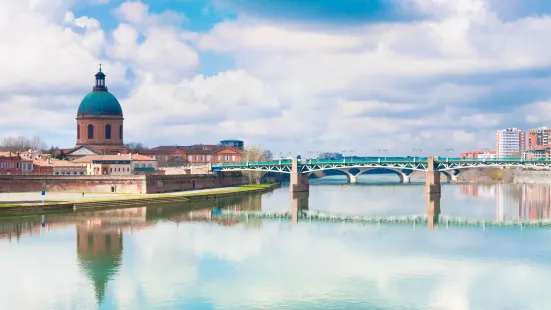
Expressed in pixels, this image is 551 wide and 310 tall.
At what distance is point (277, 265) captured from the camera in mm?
36688

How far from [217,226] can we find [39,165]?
5085 centimetres

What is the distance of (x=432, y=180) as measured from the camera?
96938 millimetres

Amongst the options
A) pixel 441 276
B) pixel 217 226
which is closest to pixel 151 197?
pixel 217 226

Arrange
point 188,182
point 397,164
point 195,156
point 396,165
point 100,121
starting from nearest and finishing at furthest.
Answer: point 188,182
point 396,165
point 397,164
point 100,121
point 195,156

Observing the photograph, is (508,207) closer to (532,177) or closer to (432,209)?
(432,209)

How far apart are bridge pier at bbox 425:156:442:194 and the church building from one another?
5369cm

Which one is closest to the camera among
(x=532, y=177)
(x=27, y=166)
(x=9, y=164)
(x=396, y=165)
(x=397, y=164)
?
(x=9, y=164)

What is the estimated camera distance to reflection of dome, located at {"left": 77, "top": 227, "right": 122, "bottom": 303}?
110 ft

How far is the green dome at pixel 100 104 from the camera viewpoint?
408 feet

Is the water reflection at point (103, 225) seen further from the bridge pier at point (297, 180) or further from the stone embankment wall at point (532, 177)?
the stone embankment wall at point (532, 177)

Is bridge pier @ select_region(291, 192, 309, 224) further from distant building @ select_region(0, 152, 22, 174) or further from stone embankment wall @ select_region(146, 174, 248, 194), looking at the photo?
distant building @ select_region(0, 152, 22, 174)

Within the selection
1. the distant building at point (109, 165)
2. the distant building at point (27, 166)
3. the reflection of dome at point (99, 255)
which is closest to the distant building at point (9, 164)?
the distant building at point (27, 166)

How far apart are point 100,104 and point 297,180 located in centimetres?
4110

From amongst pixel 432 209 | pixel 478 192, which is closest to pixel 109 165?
pixel 432 209
